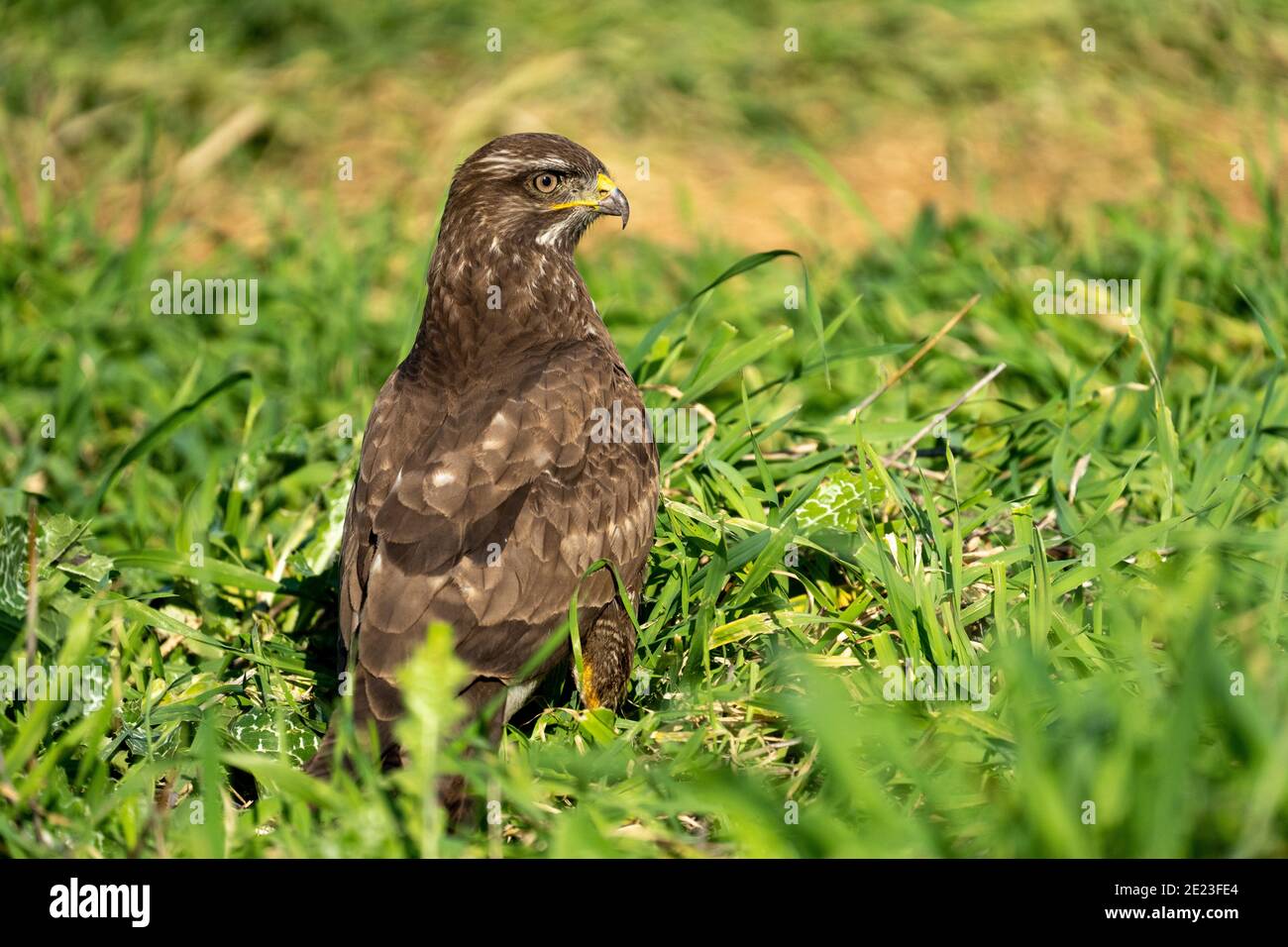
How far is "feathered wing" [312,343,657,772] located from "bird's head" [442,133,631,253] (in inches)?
18.7

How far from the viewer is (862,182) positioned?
812 centimetres

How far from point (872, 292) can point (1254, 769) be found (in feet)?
13.4

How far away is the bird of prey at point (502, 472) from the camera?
142 inches

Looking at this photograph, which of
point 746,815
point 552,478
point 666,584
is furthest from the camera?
point 666,584

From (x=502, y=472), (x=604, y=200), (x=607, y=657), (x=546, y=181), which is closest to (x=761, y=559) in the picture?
(x=607, y=657)

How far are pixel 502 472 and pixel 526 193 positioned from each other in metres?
1.11

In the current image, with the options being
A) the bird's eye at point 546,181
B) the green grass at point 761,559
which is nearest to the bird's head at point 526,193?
the bird's eye at point 546,181

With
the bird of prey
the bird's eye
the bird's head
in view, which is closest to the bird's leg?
the bird of prey

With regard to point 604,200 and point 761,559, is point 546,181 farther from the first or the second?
point 761,559

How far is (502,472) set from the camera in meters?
3.90

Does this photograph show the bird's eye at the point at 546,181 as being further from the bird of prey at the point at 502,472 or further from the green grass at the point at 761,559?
the green grass at the point at 761,559

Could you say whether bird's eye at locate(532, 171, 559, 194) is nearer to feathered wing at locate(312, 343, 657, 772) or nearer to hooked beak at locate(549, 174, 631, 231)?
hooked beak at locate(549, 174, 631, 231)
